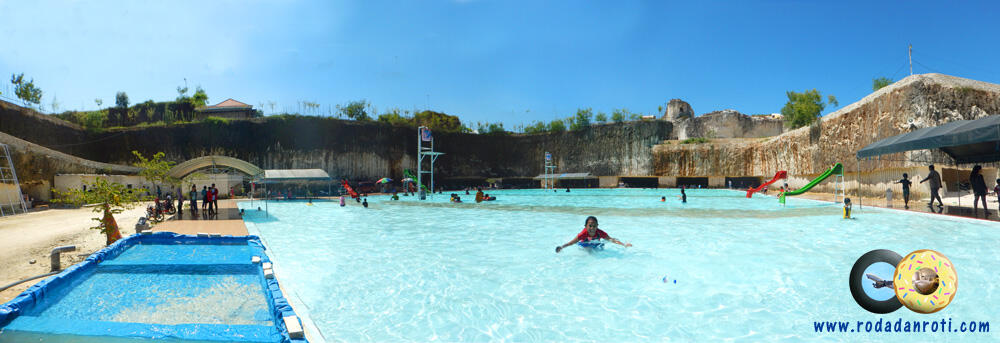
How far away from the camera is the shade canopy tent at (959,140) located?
10156mm

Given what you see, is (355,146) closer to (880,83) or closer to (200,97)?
(200,97)

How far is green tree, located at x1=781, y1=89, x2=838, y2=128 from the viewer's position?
49.7 metres

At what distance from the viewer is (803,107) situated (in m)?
50.5

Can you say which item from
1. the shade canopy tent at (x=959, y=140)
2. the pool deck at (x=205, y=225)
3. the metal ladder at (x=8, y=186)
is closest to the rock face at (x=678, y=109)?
the shade canopy tent at (x=959, y=140)

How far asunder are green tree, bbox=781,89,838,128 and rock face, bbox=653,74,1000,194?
10.9 metres

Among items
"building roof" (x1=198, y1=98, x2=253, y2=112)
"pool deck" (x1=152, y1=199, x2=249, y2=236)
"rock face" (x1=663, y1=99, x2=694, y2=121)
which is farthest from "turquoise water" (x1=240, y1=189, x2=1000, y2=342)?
"rock face" (x1=663, y1=99, x2=694, y2=121)

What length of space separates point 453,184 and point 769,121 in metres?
41.3

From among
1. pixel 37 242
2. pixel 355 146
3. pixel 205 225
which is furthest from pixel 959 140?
pixel 355 146

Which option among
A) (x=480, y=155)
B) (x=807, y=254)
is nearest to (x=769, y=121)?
(x=480, y=155)

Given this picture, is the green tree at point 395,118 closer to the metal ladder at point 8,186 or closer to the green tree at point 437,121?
the green tree at point 437,121

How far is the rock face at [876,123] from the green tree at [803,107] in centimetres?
1086

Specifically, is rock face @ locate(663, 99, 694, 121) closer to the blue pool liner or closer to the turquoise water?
the turquoise water

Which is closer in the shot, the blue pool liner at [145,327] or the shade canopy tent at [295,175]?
the blue pool liner at [145,327]

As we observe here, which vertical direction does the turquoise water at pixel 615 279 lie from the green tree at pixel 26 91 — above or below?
below
